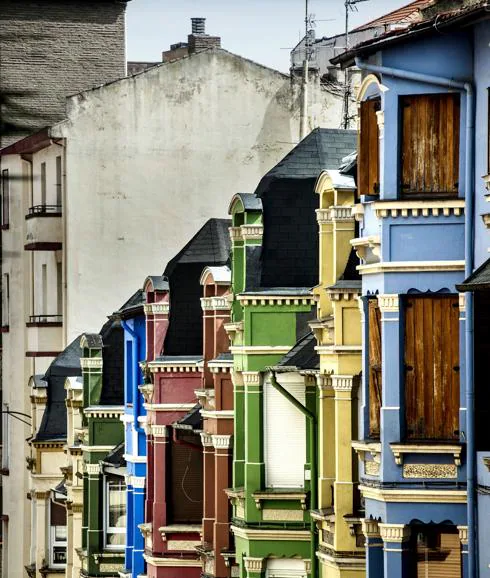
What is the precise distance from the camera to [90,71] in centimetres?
6309

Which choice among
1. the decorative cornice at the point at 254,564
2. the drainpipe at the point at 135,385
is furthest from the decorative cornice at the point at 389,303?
the drainpipe at the point at 135,385

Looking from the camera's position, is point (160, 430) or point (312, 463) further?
point (160, 430)

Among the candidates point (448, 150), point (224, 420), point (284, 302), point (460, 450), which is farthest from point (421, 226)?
point (224, 420)

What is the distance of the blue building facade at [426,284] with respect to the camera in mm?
22531

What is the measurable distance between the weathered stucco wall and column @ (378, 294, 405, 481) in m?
30.9

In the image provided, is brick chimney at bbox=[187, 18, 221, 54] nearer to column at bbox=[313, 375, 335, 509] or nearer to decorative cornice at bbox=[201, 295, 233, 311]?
decorative cornice at bbox=[201, 295, 233, 311]

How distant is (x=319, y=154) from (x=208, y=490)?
6.53m

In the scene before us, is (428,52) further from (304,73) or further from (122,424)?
(304,73)

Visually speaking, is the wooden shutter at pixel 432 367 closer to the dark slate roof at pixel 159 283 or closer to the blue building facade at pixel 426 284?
the blue building facade at pixel 426 284

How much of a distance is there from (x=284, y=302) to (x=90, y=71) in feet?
105

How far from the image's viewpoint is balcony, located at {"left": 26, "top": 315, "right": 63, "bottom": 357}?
59375 millimetres

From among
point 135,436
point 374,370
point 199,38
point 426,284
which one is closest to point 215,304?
point 135,436

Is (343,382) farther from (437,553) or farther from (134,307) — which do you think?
(134,307)

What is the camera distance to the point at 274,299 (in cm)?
3222
